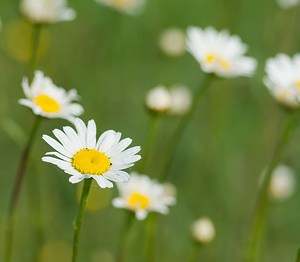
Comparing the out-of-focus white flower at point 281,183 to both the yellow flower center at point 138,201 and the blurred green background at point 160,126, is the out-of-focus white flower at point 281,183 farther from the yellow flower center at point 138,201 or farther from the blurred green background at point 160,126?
the yellow flower center at point 138,201

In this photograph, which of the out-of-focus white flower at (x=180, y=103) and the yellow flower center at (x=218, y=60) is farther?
the out-of-focus white flower at (x=180, y=103)

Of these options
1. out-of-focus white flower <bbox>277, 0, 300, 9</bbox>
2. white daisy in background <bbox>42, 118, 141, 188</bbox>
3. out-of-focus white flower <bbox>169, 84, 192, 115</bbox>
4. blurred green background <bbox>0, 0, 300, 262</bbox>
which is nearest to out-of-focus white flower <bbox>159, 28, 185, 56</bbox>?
blurred green background <bbox>0, 0, 300, 262</bbox>

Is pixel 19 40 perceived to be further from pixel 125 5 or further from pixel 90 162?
pixel 90 162

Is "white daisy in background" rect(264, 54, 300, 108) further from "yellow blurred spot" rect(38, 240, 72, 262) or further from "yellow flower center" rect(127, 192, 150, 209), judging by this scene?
"yellow blurred spot" rect(38, 240, 72, 262)

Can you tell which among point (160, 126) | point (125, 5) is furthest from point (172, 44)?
point (160, 126)

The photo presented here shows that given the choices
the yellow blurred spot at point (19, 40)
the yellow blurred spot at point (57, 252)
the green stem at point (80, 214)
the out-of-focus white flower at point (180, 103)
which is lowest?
the green stem at point (80, 214)

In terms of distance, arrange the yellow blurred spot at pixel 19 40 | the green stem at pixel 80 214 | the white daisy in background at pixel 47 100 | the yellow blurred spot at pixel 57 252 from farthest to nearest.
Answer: the yellow blurred spot at pixel 19 40
the yellow blurred spot at pixel 57 252
the white daisy in background at pixel 47 100
the green stem at pixel 80 214

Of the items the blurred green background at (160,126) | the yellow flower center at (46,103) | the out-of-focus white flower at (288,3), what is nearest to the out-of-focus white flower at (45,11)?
the blurred green background at (160,126)

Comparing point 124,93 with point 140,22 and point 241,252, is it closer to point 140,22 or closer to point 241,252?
point 140,22
